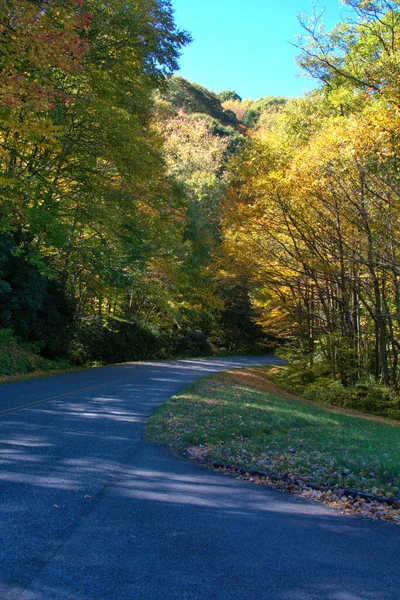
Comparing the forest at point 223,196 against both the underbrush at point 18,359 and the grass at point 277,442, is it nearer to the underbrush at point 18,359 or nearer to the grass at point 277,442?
the underbrush at point 18,359

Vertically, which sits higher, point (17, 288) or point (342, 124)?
point (342, 124)

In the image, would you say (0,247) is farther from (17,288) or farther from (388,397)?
(388,397)

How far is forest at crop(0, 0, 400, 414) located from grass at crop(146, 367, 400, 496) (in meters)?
6.01

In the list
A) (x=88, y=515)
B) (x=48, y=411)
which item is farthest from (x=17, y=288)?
(x=88, y=515)

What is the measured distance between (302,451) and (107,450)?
313 cm

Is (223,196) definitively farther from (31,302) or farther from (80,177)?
(31,302)

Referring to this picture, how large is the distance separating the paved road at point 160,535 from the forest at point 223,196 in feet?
19.4

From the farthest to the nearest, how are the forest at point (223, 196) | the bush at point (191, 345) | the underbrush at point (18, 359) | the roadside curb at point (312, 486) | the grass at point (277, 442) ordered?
1. the bush at point (191, 345)
2. the underbrush at point (18, 359)
3. the forest at point (223, 196)
4. the grass at point (277, 442)
5. the roadside curb at point (312, 486)

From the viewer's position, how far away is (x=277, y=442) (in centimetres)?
891

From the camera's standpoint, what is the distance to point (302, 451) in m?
8.22

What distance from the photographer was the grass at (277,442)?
6938mm

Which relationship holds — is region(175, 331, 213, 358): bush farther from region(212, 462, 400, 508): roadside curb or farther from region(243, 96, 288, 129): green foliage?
region(243, 96, 288, 129): green foliage

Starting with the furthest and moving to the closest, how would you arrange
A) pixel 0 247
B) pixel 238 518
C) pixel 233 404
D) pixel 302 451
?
pixel 0 247 < pixel 233 404 < pixel 302 451 < pixel 238 518

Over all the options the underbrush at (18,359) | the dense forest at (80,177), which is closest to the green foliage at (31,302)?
the dense forest at (80,177)
